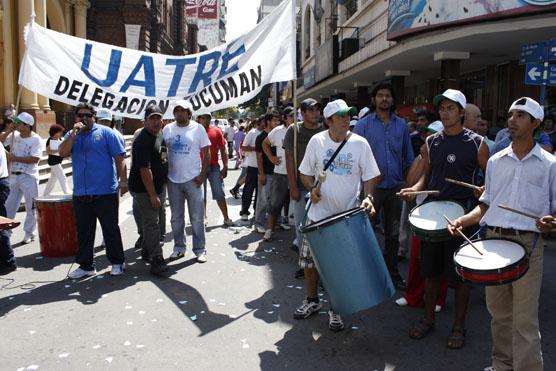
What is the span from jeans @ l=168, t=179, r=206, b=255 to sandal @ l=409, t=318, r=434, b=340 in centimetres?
331

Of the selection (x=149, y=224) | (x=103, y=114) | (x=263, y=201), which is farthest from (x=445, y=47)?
(x=149, y=224)

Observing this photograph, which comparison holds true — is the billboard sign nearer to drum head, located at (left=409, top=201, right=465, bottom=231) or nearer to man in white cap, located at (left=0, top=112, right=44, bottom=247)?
drum head, located at (left=409, top=201, right=465, bottom=231)

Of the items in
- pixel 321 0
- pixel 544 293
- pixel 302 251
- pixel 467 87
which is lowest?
pixel 544 293

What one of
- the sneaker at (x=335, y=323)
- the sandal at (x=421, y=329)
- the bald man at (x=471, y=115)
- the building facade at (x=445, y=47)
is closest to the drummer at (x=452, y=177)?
the sandal at (x=421, y=329)

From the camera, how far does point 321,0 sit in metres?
36.8

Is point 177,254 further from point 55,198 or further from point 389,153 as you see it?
point 389,153

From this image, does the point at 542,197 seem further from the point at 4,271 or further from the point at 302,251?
the point at 4,271

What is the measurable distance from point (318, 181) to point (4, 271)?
4121 millimetres

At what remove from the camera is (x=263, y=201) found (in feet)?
28.3

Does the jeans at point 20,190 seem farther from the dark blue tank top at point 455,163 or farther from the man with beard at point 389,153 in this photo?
the dark blue tank top at point 455,163

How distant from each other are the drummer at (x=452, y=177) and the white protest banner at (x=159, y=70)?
2.77 metres

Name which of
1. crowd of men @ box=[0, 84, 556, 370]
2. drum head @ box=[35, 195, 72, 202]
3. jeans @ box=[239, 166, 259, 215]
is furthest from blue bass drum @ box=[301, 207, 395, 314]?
jeans @ box=[239, 166, 259, 215]

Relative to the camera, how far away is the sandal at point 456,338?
166 inches

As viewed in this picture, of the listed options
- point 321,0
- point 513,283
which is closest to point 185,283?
point 513,283
